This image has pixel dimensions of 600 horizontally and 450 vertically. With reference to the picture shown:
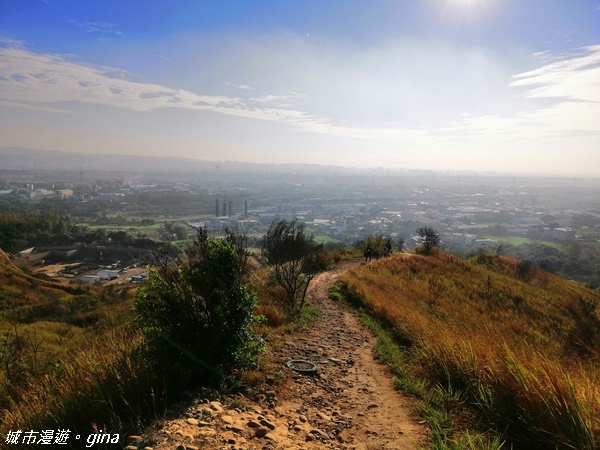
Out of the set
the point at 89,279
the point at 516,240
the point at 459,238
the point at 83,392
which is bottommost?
the point at 89,279

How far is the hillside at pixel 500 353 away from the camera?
305cm

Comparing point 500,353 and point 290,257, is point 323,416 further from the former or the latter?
point 290,257

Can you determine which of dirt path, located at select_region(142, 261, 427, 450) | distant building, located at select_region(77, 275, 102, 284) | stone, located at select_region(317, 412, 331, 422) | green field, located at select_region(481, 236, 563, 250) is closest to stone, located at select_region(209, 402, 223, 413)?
dirt path, located at select_region(142, 261, 427, 450)

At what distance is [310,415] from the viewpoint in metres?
3.81

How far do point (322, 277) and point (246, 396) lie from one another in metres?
11.7

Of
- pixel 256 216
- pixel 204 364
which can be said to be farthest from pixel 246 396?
pixel 256 216

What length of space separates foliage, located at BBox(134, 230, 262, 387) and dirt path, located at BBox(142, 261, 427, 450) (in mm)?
461

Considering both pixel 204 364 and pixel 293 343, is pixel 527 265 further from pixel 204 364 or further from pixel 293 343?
pixel 204 364

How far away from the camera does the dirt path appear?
2953 millimetres

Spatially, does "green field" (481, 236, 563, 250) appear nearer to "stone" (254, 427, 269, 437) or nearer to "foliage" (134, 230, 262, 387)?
"foliage" (134, 230, 262, 387)

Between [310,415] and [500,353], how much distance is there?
2481 mm

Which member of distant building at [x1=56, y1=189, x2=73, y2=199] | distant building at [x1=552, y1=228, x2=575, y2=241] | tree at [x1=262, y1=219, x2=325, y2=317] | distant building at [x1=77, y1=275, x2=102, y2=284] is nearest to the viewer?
tree at [x1=262, y1=219, x2=325, y2=317]

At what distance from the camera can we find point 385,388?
4.72 metres

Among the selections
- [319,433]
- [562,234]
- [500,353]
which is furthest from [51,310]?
[562,234]
